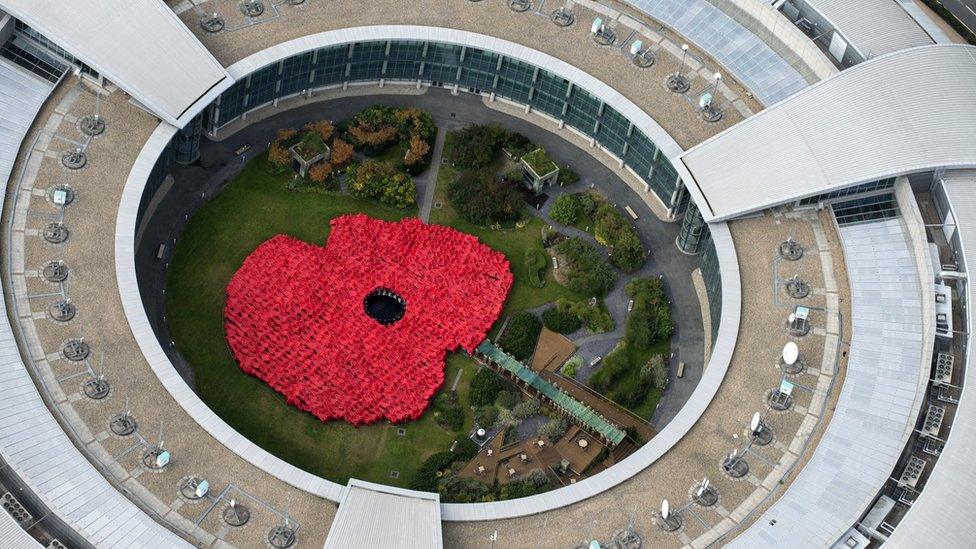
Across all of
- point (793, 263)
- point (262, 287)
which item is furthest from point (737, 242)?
point (262, 287)

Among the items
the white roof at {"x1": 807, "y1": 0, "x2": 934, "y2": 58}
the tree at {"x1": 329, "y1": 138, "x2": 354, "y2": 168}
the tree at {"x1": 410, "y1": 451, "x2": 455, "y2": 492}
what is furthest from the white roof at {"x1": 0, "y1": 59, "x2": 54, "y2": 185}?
the white roof at {"x1": 807, "y1": 0, "x2": 934, "y2": 58}

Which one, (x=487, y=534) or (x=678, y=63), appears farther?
(x=678, y=63)

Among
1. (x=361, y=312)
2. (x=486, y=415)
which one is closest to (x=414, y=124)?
(x=361, y=312)

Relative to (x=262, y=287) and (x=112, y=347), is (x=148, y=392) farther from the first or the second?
(x=262, y=287)

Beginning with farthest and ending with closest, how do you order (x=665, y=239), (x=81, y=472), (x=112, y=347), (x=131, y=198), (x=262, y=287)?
(x=665, y=239)
(x=262, y=287)
(x=131, y=198)
(x=112, y=347)
(x=81, y=472)

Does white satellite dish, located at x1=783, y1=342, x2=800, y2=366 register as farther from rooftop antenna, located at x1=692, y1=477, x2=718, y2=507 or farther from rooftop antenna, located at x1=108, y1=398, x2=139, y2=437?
rooftop antenna, located at x1=108, y1=398, x2=139, y2=437
